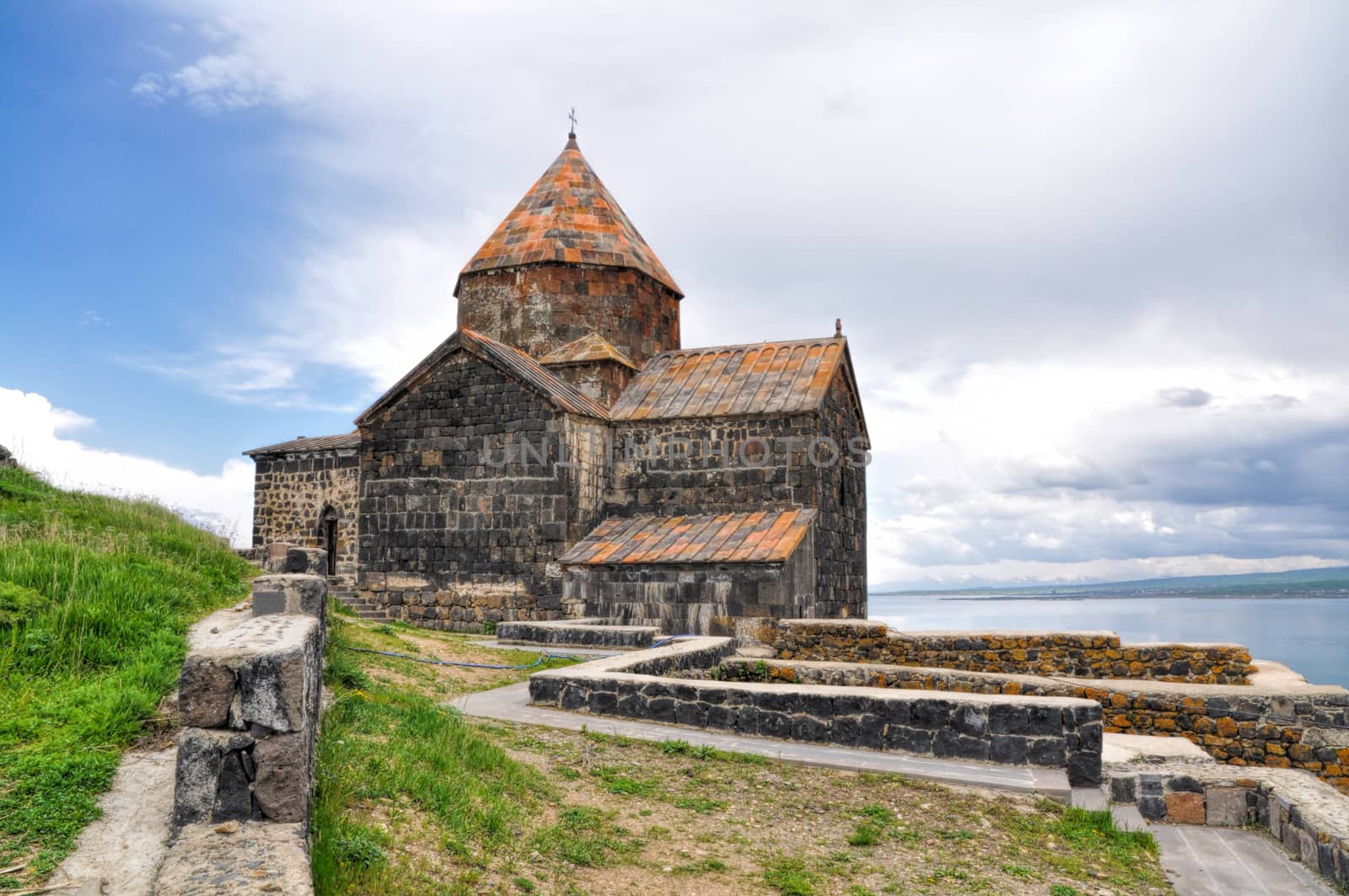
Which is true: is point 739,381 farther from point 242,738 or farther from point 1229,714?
point 242,738

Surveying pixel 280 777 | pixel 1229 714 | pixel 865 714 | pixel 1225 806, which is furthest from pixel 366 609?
pixel 1225 806

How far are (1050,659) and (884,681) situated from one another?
9.47 ft

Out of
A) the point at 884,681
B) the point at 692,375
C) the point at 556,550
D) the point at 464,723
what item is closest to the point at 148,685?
the point at 464,723

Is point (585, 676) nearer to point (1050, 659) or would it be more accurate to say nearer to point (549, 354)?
point (1050, 659)

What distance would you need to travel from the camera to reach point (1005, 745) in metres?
6.94

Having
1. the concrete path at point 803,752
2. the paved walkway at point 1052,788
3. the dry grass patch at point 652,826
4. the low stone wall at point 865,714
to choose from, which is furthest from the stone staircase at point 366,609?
the dry grass patch at point 652,826

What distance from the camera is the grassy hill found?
3.86 m

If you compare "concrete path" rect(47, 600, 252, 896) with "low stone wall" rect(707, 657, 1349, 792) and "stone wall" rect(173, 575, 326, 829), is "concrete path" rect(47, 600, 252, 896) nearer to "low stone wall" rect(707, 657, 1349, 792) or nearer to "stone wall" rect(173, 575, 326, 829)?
"stone wall" rect(173, 575, 326, 829)

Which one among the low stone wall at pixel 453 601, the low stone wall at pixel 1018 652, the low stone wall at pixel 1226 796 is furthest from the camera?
the low stone wall at pixel 453 601

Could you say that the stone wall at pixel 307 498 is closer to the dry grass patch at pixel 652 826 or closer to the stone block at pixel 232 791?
the dry grass patch at pixel 652 826

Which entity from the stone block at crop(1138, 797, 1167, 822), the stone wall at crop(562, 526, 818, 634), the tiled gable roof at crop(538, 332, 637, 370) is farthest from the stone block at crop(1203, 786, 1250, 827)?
the tiled gable roof at crop(538, 332, 637, 370)

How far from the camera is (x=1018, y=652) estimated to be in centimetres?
1147

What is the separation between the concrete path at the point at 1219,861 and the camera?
509 cm

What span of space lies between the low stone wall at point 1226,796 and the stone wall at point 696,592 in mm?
7758
